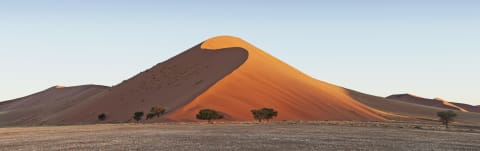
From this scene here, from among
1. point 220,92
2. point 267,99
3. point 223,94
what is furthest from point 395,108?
point 223,94

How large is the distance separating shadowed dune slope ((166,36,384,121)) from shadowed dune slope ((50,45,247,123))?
339cm

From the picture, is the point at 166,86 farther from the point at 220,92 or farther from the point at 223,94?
the point at 223,94

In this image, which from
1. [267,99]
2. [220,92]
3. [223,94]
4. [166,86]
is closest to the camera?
[223,94]

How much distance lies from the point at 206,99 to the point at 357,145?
62157mm

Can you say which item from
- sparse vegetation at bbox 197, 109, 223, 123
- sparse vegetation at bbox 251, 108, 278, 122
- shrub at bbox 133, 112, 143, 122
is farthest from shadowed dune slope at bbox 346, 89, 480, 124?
shrub at bbox 133, 112, 143, 122

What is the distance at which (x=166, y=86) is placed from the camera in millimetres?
110250

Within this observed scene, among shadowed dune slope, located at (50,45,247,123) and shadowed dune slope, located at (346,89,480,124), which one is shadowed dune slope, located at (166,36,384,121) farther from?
shadowed dune slope, located at (346,89,480,124)

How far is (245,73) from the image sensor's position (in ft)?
358

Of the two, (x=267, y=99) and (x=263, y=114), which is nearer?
(x=263, y=114)

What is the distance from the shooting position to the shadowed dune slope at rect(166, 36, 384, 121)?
8731 cm

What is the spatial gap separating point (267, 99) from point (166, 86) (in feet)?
82.3

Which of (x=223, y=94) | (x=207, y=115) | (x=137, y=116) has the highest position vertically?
(x=223, y=94)

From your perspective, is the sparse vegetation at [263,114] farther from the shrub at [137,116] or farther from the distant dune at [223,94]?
the shrub at [137,116]

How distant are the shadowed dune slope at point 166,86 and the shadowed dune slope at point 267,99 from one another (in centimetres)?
339
